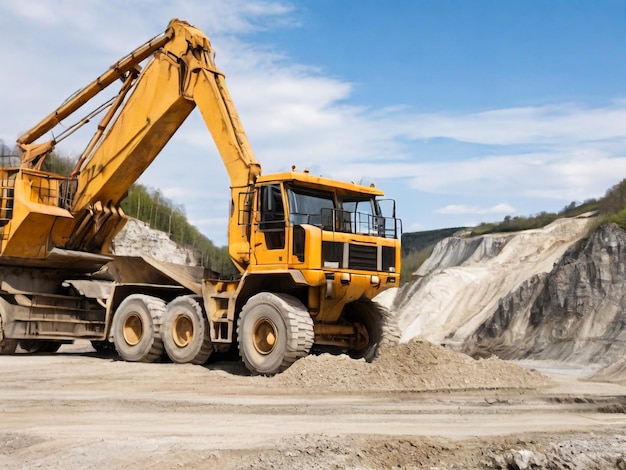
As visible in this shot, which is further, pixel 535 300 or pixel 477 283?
pixel 477 283

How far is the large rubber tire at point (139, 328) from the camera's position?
15.7 m

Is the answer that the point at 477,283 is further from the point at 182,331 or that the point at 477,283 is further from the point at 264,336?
the point at 264,336

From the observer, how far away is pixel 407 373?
12.4 metres

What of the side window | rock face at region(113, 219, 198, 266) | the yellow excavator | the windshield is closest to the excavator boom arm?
the yellow excavator

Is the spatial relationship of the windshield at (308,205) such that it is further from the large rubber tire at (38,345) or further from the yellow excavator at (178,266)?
the large rubber tire at (38,345)

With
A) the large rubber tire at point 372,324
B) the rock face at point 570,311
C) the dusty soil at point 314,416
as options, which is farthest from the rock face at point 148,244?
the large rubber tire at point 372,324

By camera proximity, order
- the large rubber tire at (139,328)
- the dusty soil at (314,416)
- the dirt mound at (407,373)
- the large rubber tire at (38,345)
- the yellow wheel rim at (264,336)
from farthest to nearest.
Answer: the large rubber tire at (38,345) → the large rubber tire at (139,328) → the yellow wheel rim at (264,336) → the dirt mound at (407,373) → the dusty soil at (314,416)

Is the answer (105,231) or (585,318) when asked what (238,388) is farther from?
(585,318)

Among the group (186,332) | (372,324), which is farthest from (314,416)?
(186,332)

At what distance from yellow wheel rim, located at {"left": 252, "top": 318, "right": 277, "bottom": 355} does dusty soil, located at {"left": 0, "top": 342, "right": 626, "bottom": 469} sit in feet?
2.18

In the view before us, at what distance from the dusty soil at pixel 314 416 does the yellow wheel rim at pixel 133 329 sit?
747 millimetres

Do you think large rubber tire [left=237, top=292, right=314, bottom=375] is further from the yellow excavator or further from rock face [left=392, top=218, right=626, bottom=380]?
rock face [left=392, top=218, right=626, bottom=380]

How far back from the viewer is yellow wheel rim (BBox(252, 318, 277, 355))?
1338 centimetres

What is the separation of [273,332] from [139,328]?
4.15 m
